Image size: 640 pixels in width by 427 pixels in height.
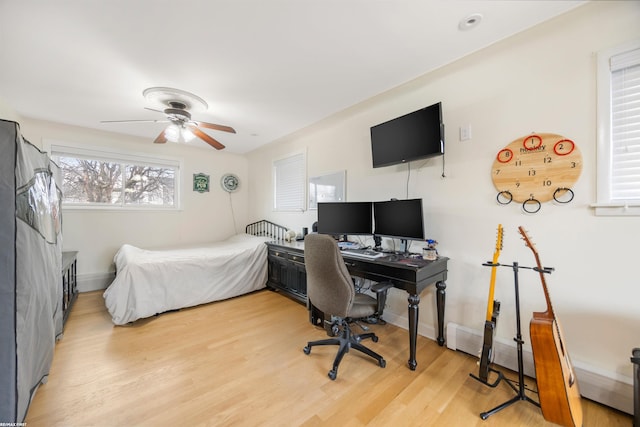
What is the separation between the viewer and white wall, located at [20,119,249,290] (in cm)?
338

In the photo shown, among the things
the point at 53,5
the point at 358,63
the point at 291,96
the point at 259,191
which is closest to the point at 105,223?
the point at 259,191

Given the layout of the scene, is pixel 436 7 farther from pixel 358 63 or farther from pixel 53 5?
pixel 53 5

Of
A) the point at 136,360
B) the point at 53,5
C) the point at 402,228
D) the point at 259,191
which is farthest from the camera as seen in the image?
the point at 259,191

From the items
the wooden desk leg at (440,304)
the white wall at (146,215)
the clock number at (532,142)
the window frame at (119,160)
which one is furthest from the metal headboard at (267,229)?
the clock number at (532,142)

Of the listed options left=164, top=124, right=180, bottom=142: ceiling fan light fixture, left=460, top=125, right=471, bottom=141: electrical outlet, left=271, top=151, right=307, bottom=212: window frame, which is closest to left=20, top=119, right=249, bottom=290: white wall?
left=271, top=151, right=307, bottom=212: window frame

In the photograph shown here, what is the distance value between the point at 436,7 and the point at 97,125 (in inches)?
169

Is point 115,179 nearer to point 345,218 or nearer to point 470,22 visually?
point 345,218

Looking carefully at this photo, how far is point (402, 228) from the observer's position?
7.14 ft

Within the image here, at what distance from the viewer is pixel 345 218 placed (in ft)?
8.87

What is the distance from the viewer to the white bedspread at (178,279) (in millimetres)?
2484

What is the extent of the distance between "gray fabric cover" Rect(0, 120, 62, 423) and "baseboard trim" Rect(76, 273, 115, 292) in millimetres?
2412

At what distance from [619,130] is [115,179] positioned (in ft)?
18.1

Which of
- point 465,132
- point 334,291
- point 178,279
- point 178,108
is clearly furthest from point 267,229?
point 465,132

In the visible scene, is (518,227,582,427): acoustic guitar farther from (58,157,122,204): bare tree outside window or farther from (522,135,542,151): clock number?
(58,157,122,204): bare tree outside window
